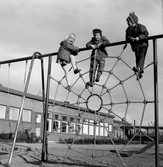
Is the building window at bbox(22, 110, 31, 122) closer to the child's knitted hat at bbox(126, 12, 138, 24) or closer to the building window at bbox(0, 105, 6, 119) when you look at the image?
the building window at bbox(0, 105, 6, 119)

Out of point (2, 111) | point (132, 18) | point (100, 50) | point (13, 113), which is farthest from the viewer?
point (13, 113)

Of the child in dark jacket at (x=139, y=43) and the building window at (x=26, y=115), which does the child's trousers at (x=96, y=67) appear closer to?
the child in dark jacket at (x=139, y=43)

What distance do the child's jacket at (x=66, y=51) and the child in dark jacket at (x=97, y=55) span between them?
0.34 metres

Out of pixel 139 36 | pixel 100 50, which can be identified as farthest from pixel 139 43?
pixel 100 50

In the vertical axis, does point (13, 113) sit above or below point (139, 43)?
below

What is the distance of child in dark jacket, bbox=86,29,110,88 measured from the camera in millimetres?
5343

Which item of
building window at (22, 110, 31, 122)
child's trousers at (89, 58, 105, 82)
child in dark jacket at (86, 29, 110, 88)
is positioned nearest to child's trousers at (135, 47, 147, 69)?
child in dark jacket at (86, 29, 110, 88)

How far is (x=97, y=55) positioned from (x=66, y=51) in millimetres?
675

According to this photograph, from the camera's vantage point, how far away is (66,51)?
559 centimetres

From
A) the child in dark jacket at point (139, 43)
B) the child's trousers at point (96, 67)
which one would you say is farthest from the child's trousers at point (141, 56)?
the child's trousers at point (96, 67)

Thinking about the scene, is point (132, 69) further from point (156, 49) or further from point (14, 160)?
point (14, 160)

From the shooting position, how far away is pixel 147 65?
15.1 feet

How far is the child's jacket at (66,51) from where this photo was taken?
5531 mm

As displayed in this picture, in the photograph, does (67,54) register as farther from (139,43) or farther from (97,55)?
(139,43)
